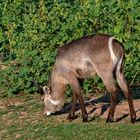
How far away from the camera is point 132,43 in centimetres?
1099

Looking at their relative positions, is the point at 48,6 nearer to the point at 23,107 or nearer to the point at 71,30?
the point at 71,30

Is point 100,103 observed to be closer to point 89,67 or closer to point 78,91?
point 78,91

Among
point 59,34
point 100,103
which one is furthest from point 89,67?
point 59,34

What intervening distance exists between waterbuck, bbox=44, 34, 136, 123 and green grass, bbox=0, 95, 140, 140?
256 mm

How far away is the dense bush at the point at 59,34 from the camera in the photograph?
36.4 feet

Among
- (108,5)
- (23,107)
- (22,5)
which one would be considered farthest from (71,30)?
(22,5)

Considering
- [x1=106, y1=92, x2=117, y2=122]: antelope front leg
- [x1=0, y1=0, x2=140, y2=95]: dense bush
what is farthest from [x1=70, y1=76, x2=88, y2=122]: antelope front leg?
[x1=0, y1=0, x2=140, y2=95]: dense bush

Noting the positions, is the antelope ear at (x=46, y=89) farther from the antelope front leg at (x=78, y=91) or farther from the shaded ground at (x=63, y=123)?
the antelope front leg at (x=78, y=91)

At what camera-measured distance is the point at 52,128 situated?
9.16 metres

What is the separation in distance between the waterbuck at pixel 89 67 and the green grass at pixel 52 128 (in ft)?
0.84

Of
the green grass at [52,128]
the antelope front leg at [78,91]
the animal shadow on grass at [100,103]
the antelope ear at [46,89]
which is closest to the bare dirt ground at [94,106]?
the animal shadow on grass at [100,103]

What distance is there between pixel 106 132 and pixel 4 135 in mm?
1714

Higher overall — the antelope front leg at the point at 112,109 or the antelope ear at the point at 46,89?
the antelope ear at the point at 46,89

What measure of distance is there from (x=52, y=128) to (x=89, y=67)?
3.91ft
